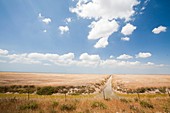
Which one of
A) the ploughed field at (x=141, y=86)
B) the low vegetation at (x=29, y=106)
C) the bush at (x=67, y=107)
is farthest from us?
the ploughed field at (x=141, y=86)

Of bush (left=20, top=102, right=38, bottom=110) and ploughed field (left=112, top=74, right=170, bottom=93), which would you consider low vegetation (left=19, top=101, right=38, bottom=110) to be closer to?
bush (left=20, top=102, right=38, bottom=110)

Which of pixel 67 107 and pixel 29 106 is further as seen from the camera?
pixel 67 107

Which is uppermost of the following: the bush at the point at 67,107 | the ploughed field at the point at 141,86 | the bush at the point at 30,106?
the bush at the point at 30,106

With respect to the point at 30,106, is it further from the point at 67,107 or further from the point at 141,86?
the point at 141,86

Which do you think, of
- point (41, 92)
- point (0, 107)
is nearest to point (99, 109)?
point (0, 107)

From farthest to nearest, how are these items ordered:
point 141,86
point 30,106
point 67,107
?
point 141,86, point 67,107, point 30,106

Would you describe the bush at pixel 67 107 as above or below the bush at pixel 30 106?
below

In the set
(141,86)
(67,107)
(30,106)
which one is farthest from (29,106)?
(141,86)

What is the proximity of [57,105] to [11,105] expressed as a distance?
3998 mm

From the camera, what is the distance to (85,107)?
14305mm

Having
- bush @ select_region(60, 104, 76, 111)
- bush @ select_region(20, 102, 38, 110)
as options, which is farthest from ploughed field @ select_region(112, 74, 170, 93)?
bush @ select_region(20, 102, 38, 110)

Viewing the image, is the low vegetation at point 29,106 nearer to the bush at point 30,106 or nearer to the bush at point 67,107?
the bush at point 30,106

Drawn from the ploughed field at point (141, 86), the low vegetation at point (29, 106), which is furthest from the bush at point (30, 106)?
the ploughed field at point (141, 86)

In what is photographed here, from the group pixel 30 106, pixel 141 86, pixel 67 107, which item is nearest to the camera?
pixel 30 106
